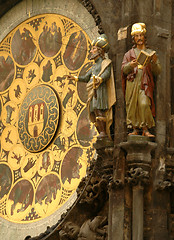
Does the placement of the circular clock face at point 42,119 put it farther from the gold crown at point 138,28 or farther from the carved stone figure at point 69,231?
the gold crown at point 138,28

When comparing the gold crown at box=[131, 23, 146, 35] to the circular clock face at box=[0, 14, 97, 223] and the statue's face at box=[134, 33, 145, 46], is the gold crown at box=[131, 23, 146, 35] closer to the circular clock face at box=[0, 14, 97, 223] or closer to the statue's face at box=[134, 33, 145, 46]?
the statue's face at box=[134, 33, 145, 46]

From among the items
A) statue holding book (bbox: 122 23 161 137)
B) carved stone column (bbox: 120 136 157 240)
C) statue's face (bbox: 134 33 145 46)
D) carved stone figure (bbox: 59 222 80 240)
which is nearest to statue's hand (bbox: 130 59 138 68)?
statue holding book (bbox: 122 23 161 137)

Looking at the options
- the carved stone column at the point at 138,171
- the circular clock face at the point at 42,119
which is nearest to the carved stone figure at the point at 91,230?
the carved stone column at the point at 138,171

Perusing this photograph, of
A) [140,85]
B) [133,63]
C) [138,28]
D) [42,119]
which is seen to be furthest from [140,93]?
[42,119]

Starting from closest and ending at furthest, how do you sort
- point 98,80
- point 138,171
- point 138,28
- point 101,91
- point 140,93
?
point 138,171, point 140,93, point 138,28, point 98,80, point 101,91

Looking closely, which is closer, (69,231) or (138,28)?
(138,28)

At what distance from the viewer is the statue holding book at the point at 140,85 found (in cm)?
1377

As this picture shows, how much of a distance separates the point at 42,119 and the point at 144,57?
353 cm

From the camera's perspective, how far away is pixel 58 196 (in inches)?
627

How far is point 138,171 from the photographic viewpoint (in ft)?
44.6

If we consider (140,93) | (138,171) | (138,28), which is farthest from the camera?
(138,28)

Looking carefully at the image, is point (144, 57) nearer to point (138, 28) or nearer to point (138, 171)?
point (138, 28)

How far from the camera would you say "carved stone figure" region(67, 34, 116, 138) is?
46.8 feet

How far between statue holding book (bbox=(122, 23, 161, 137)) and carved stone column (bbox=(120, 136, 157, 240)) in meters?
0.20
